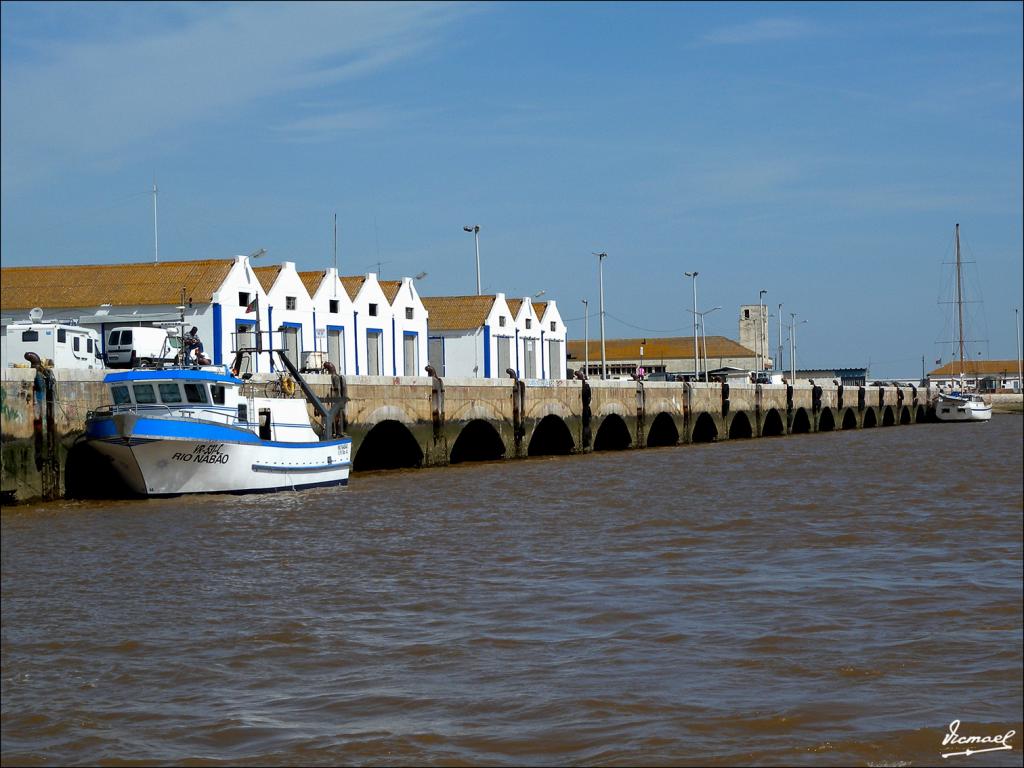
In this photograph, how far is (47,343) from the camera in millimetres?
33906

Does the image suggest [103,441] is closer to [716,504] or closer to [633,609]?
[716,504]

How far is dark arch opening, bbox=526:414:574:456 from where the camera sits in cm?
4800

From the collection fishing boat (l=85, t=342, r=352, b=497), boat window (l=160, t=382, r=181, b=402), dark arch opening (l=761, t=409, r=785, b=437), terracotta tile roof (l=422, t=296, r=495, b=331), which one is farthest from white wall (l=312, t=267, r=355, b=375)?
boat window (l=160, t=382, r=181, b=402)

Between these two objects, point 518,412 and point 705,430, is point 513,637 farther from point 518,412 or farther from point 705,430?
point 705,430

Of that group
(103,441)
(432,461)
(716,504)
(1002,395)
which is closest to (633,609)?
(716,504)

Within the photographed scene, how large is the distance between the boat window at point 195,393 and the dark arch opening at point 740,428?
43.7 m

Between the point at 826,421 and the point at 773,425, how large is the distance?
42.6 feet

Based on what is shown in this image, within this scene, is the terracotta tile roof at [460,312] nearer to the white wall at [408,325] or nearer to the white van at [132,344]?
the white wall at [408,325]

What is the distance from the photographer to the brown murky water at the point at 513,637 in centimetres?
880

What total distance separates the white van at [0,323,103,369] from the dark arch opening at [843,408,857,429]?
66.4 m

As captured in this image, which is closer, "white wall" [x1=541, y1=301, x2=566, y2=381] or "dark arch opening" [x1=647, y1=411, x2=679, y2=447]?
"dark arch opening" [x1=647, y1=411, x2=679, y2=447]

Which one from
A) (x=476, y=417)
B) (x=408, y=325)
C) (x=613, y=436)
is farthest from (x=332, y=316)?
(x=476, y=417)

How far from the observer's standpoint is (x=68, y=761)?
8.54m

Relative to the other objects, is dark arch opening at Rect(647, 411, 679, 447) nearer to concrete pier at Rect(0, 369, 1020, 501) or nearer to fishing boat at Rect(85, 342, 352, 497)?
concrete pier at Rect(0, 369, 1020, 501)
